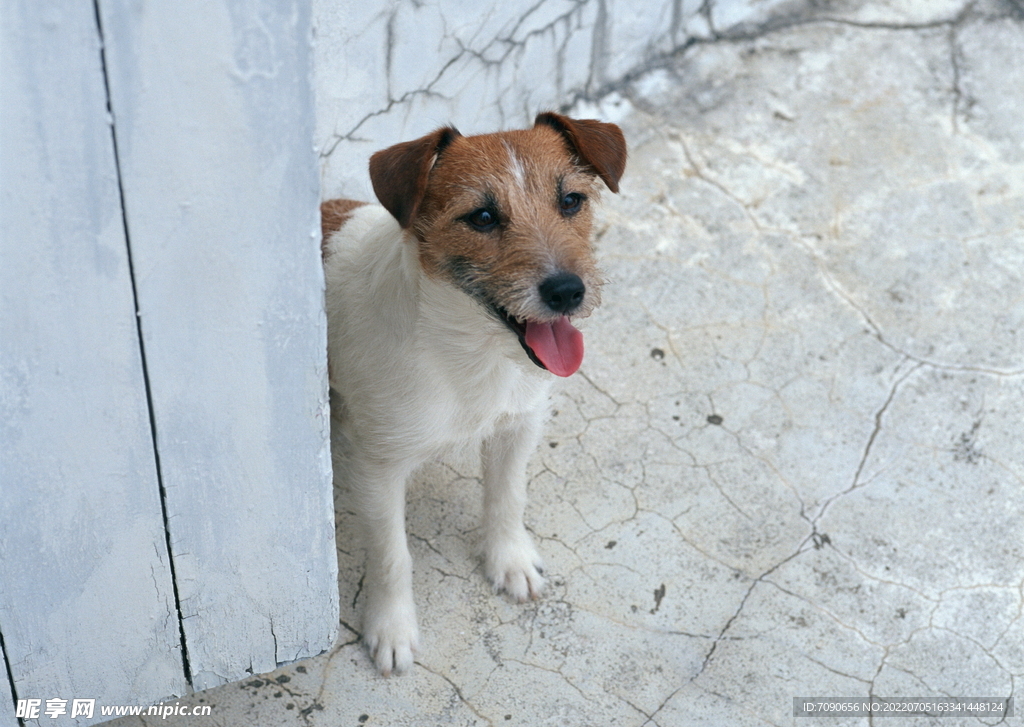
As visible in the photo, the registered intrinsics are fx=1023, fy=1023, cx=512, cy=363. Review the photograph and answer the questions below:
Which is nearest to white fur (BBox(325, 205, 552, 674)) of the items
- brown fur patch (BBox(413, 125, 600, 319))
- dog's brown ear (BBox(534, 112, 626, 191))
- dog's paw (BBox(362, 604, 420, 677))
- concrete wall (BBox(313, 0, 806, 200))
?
dog's paw (BBox(362, 604, 420, 677))

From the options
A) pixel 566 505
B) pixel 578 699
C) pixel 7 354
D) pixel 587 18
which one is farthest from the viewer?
pixel 587 18

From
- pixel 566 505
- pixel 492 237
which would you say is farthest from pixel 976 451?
pixel 492 237

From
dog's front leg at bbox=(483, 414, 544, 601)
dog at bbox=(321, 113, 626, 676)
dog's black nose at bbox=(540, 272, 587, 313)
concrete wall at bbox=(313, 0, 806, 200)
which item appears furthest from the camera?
concrete wall at bbox=(313, 0, 806, 200)

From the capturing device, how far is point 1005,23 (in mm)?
5445

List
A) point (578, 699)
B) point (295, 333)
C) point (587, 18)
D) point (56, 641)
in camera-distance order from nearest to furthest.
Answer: point (295, 333) → point (56, 641) → point (578, 699) → point (587, 18)

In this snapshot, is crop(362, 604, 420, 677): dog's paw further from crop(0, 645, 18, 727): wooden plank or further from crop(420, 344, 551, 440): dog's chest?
crop(0, 645, 18, 727): wooden plank

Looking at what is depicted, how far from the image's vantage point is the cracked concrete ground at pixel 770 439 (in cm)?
313

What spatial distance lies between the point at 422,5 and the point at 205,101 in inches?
86.3

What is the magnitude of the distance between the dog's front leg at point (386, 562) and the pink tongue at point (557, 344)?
0.63m

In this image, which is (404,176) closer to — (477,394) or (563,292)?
(563,292)

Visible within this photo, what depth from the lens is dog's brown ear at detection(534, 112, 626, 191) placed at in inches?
112

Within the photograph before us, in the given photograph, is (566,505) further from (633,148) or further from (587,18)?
(587,18)

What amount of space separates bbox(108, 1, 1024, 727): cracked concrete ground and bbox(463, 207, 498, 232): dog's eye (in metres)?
0.87

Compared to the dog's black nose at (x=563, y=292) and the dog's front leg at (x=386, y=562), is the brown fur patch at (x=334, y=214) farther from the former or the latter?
the dog's black nose at (x=563, y=292)
